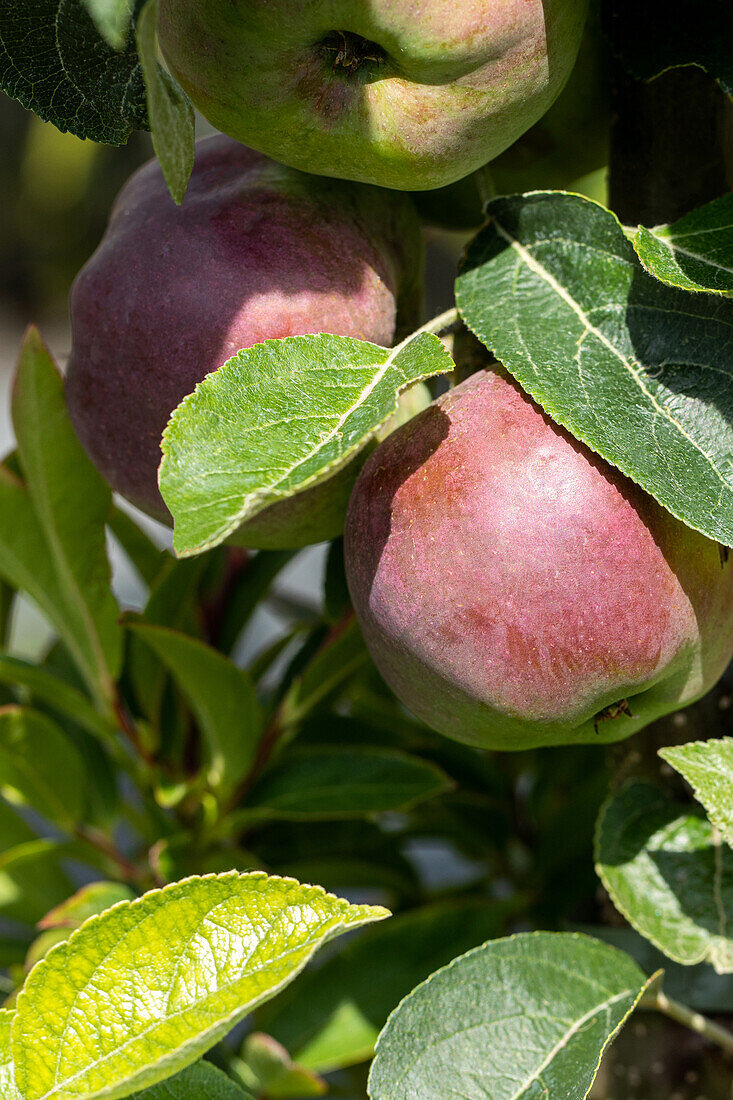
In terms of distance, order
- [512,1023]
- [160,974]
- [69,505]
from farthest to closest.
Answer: [69,505] < [512,1023] < [160,974]

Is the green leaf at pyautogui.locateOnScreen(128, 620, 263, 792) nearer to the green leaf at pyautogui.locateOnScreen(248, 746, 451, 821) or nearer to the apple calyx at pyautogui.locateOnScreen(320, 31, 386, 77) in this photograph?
the green leaf at pyautogui.locateOnScreen(248, 746, 451, 821)

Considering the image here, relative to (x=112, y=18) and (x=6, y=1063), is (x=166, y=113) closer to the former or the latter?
(x=112, y=18)

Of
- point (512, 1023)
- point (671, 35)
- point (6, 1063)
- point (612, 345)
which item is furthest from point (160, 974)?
point (671, 35)

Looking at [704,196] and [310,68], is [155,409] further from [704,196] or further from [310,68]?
Result: [704,196]

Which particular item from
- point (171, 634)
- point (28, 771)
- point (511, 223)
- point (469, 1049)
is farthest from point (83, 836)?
point (511, 223)

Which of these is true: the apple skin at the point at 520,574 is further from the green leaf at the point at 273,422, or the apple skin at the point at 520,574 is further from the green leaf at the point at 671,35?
the green leaf at the point at 671,35

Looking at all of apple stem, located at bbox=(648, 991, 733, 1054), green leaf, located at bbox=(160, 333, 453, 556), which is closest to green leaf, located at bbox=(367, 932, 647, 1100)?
apple stem, located at bbox=(648, 991, 733, 1054)
